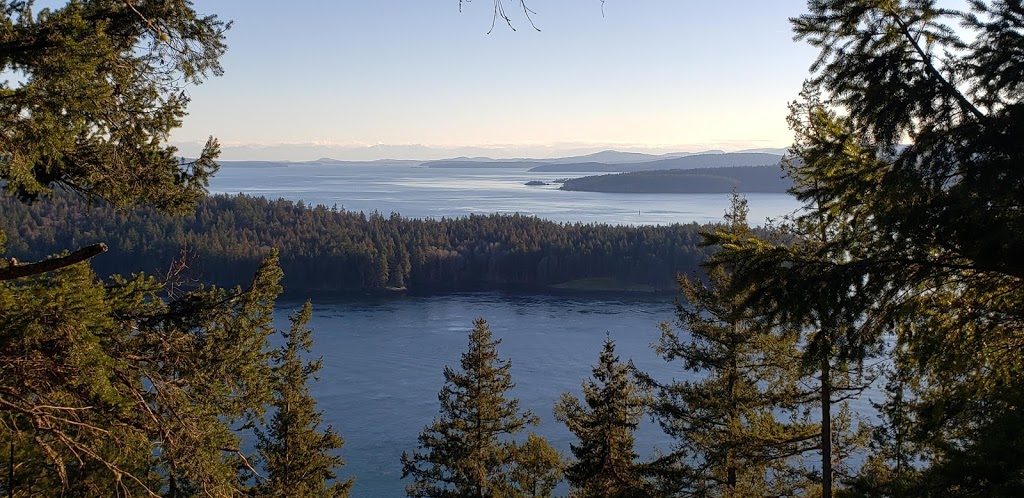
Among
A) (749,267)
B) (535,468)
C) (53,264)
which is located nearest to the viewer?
(53,264)

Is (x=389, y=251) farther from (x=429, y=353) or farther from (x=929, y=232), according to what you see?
(x=929, y=232)

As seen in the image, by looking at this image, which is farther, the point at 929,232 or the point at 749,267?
the point at 749,267

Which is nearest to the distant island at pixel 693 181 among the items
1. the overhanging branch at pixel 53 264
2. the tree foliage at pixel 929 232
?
the tree foliage at pixel 929 232

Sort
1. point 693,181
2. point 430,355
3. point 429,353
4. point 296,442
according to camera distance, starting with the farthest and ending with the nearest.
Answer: point 693,181
point 429,353
point 430,355
point 296,442

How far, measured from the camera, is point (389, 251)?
2854 inches

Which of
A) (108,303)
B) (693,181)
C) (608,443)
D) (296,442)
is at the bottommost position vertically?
(296,442)

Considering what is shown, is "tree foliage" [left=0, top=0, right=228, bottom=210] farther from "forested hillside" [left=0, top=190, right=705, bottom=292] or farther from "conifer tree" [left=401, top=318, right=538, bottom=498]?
"forested hillside" [left=0, top=190, right=705, bottom=292]

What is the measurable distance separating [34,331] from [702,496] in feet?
26.4

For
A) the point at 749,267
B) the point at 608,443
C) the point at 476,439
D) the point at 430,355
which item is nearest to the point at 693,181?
the point at 430,355

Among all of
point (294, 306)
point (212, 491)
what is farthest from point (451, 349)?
point (212, 491)

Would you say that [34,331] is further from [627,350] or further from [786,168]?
[627,350]

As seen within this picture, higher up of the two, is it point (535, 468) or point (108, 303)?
point (108, 303)

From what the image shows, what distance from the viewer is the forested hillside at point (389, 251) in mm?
68562

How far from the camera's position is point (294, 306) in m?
55.5
